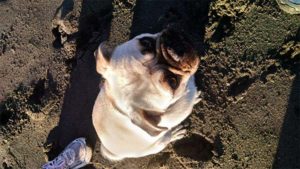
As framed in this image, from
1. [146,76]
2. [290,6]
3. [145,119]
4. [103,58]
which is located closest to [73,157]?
[103,58]

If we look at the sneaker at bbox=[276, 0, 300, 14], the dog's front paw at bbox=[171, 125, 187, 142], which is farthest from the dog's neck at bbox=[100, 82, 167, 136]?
the sneaker at bbox=[276, 0, 300, 14]

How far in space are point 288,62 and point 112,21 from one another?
1770mm

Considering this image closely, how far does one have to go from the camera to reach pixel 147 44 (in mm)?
2449

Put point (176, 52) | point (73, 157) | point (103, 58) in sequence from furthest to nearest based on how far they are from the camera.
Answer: point (73, 157) → point (103, 58) → point (176, 52)

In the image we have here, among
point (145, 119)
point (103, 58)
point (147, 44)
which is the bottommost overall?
point (145, 119)

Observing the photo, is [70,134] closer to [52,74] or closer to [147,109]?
[52,74]

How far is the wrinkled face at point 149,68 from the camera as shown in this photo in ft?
7.40

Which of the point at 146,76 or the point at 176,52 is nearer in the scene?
the point at 176,52

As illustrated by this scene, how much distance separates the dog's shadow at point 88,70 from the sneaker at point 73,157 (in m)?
0.12

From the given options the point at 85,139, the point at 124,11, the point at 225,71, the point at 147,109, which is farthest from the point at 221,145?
the point at 147,109

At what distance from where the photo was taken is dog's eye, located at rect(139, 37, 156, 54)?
2385 mm

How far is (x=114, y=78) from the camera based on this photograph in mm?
2615

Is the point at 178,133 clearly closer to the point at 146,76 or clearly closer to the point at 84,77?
the point at 84,77

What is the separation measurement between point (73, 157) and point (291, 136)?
212 cm
